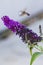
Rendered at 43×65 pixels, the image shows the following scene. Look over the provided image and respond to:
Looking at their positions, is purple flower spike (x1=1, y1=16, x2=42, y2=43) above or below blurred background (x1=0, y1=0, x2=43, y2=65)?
above

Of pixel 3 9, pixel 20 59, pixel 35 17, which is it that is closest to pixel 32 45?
pixel 20 59

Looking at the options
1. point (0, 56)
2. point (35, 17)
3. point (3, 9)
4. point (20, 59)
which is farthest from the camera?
point (35, 17)

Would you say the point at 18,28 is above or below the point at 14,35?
above

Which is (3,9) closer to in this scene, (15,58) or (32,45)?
(15,58)

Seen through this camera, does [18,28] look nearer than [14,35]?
Yes

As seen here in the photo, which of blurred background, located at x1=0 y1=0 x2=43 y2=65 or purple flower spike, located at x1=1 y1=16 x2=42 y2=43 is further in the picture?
blurred background, located at x1=0 y1=0 x2=43 y2=65

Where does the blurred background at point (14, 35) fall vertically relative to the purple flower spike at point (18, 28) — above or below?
below

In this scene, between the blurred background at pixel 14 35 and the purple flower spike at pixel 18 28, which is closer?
the purple flower spike at pixel 18 28

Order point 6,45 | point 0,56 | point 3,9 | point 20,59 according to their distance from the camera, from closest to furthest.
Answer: point 20,59 < point 0,56 < point 6,45 < point 3,9
